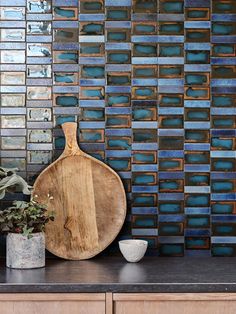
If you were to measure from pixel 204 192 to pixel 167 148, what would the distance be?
25 centimetres

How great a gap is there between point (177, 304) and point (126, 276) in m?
0.22

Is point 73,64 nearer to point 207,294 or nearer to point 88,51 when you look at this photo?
point 88,51

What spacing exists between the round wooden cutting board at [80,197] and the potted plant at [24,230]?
0.17m

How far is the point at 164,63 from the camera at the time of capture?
8.84 ft

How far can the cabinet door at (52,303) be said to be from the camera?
6.91 feet

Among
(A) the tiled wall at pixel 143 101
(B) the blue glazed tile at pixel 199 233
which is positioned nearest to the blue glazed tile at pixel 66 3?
(A) the tiled wall at pixel 143 101

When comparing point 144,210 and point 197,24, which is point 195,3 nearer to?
point 197,24

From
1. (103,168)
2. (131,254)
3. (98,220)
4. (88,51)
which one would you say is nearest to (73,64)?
(88,51)

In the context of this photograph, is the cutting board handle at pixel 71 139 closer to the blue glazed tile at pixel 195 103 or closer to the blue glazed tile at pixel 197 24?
the blue glazed tile at pixel 195 103

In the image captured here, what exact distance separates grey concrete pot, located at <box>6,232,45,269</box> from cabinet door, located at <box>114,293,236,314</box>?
42 cm

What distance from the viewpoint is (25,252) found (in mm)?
2369

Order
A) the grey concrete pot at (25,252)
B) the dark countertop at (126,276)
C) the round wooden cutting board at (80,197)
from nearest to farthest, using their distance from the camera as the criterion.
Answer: the dark countertop at (126,276), the grey concrete pot at (25,252), the round wooden cutting board at (80,197)

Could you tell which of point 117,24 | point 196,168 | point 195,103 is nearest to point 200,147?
point 196,168

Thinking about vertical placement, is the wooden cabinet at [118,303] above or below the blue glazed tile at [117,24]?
below
